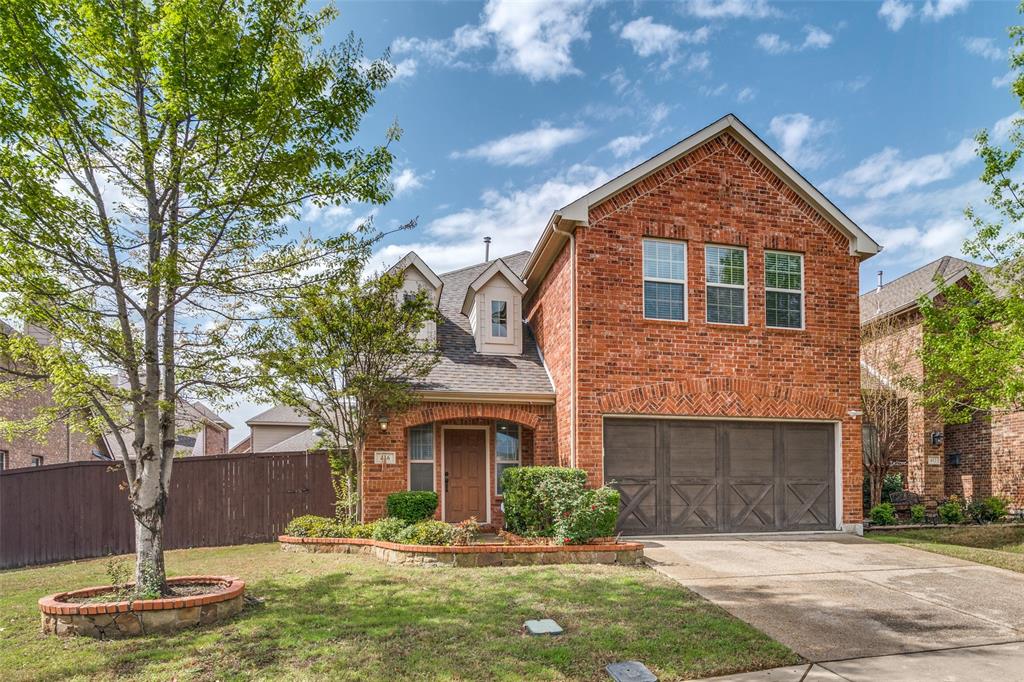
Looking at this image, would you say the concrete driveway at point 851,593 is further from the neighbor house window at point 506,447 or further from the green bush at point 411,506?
the green bush at point 411,506

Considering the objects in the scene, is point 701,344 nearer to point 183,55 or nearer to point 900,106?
point 900,106

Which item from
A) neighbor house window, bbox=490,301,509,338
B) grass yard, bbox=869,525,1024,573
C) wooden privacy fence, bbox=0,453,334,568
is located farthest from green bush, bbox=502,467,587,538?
grass yard, bbox=869,525,1024,573

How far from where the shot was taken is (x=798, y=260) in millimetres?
13531

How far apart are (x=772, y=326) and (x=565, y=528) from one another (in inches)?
253

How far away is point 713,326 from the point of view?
1282 cm

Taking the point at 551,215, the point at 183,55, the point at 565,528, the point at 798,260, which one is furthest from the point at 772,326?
the point at 183,55

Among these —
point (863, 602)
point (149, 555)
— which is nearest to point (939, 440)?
point (863, 602)

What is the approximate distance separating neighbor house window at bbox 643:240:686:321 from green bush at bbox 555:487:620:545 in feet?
13.4

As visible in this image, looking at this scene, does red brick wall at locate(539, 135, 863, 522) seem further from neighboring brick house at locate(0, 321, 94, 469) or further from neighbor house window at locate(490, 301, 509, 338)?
neighboring brick house at locate(0, 321, 94, 469)

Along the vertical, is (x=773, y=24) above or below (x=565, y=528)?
above

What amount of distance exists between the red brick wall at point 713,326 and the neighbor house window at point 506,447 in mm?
1897

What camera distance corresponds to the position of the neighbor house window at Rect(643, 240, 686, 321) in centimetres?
1273

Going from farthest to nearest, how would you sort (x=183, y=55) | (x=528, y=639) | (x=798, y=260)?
(x=798, y=260), (x=183, y=55), (x=528, y=639)

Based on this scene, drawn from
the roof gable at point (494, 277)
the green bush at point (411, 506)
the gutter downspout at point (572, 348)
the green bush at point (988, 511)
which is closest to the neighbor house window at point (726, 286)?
the gutter downspout at point (572, 348)
